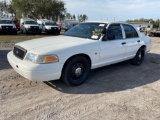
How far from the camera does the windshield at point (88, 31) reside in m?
5.21

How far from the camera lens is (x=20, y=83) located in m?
4.73

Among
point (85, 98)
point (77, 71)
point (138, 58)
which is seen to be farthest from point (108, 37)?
point (138, 58)

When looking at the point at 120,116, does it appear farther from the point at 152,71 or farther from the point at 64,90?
the point at 152,71

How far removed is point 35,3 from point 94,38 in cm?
3371

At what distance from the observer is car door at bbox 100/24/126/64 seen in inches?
201

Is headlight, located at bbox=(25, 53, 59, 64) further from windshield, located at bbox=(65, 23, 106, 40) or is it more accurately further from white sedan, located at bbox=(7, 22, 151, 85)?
windshield, located at bbox=(65, 23, 106, 40)

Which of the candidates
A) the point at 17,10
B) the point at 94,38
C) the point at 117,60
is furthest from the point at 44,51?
the point at 17,10

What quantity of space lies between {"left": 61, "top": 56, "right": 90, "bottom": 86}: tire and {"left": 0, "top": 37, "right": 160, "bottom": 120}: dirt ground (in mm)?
166

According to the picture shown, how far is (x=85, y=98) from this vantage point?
4098mm

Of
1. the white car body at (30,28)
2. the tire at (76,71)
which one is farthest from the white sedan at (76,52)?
the white car body at (30,28)

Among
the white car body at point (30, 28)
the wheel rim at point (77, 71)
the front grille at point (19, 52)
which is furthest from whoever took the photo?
the white car body at point (30, 28)

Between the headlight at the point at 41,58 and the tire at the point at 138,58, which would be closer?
the headlight at the point at 41,58

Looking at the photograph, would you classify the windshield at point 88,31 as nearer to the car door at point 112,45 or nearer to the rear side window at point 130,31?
the car door at point 112,45

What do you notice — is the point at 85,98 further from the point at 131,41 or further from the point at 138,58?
the point at 138,58
